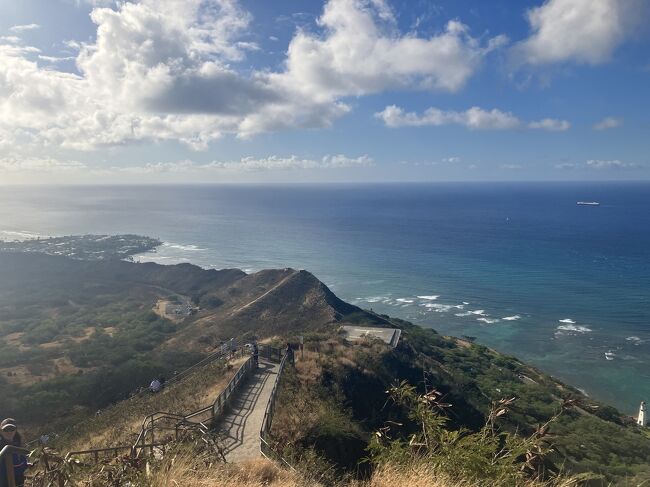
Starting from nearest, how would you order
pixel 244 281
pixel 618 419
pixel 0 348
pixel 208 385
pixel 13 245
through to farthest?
pixel 208 385 → pixel 618 419 → pixel 0 348 → pixel 244 281 → pixel 13 245

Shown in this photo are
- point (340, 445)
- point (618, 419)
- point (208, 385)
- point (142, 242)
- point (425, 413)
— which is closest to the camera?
point (425, 413)

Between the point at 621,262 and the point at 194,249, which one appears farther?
the point at 194,249

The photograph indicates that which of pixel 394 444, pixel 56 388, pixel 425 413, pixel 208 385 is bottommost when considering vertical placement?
pixel 56 388

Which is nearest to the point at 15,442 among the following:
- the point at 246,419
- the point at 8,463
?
the point at 8,463

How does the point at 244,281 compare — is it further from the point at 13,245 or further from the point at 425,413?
the point at 13,245

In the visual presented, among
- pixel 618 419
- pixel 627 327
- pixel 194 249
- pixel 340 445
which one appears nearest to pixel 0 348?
pixel 340 445

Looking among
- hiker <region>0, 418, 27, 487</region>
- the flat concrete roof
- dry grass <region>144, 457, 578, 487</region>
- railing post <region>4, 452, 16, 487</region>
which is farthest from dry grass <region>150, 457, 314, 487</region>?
the flat concrete roof

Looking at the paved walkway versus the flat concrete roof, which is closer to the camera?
the paved walkway

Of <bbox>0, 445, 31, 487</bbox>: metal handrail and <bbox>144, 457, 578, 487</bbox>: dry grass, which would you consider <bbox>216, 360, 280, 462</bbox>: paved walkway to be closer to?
<bbox>144, 457, 578, 487</bbox>: dry grass
